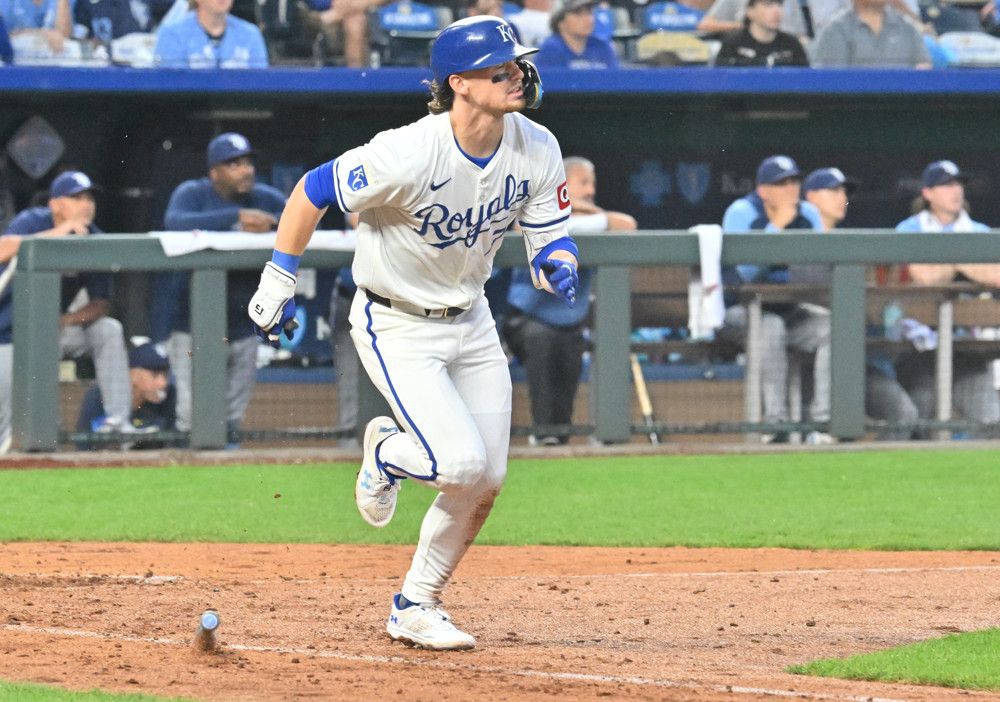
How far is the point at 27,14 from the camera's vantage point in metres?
12.2

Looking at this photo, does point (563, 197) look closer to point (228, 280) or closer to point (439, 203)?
point (439, 203)

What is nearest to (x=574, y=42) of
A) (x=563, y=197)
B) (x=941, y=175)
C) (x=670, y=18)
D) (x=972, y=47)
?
(x=670, y=18)

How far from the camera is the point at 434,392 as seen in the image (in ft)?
14.6

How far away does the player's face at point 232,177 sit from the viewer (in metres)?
10.1

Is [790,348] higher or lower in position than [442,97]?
lower

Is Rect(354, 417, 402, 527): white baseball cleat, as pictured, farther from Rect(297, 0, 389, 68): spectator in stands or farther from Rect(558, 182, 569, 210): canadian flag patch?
Rect(297, 0, 389, 68): spectator in stands

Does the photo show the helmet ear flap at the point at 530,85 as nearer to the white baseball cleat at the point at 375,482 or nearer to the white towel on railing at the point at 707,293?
the white baseball cleat at the point at 375,482

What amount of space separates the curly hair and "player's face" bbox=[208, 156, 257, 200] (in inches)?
229

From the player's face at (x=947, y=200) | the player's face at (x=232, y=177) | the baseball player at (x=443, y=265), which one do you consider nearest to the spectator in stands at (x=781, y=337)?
the player's face at (x=947, y=200)

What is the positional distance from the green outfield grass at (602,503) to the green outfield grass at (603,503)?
0.04 feet

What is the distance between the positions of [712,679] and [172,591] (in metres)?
2.47

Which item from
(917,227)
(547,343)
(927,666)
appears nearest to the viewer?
(927,666)

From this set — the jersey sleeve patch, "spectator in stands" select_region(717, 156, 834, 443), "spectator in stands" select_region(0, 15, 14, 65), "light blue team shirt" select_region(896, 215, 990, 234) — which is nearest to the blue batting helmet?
the jersey sleeve patch

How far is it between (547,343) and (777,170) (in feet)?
7.18
